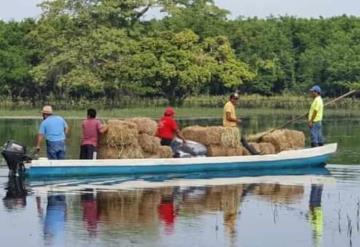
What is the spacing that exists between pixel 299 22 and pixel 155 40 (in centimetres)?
2469

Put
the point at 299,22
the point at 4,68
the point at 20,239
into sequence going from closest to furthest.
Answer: the point at 20,239 < the point at 4,68 < the point at 299,22

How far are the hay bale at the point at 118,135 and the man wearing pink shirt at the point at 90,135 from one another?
0.87 ft

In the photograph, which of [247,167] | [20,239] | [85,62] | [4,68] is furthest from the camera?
[4,68]

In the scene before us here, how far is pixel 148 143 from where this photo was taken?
2322cm

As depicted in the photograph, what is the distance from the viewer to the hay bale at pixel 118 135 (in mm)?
22594

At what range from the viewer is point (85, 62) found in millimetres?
69375

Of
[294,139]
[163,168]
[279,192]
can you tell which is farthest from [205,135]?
[279,192]

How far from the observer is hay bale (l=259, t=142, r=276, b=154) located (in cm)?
2516

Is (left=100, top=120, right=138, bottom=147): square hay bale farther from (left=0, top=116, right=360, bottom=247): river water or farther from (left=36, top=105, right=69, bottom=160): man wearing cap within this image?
(left=0, top=116, right=360, bottom=247): river water

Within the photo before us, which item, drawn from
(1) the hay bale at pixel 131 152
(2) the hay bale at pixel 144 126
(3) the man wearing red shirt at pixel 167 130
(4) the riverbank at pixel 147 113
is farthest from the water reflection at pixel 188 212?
(4) the riverbank at pixel 147 113

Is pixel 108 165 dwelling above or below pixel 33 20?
below

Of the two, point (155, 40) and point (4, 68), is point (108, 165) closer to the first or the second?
point (155, 40)

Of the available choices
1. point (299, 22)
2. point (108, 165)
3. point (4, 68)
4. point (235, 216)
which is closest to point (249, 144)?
point (108, 165)

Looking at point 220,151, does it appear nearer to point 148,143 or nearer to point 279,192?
point 148,143
